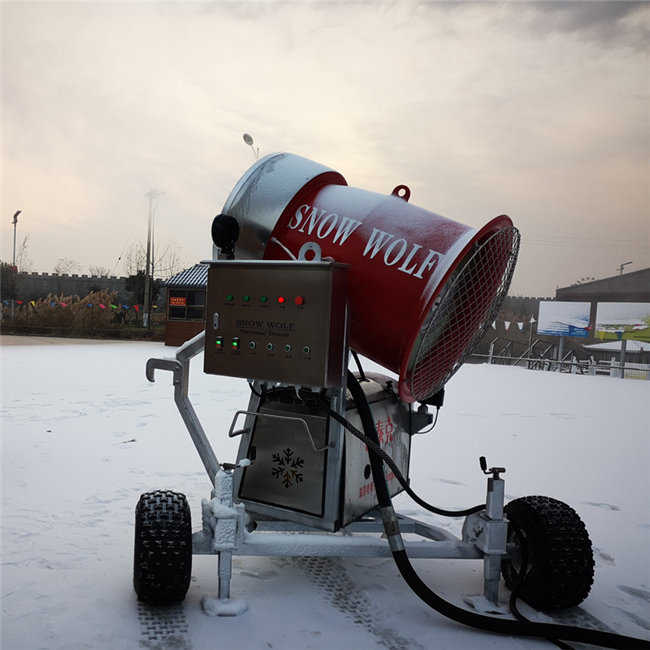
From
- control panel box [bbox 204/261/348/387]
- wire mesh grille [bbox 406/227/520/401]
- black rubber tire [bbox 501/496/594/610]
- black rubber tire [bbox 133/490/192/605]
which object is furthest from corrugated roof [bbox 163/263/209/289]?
black rubber tire [bbox 501/496/594/610]

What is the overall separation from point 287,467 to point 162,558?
66 centimetres

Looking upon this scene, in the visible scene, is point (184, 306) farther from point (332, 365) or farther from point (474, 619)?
point (474, 619)

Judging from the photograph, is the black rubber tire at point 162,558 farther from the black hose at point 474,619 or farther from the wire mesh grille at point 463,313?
the wire mesh grille at point 463,313

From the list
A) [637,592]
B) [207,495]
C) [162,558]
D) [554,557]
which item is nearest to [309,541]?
[162,558]

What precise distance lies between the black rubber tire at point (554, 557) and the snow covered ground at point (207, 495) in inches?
7.7

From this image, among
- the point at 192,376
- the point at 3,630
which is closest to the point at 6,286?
the point at 192,376

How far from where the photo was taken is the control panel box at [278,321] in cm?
231

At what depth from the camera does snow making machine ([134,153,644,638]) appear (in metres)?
2.30

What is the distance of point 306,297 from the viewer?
2332mm

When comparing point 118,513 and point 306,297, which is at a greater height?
point 306,297

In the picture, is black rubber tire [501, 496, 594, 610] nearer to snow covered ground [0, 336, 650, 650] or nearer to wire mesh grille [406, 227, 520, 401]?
snow covered ground [0, 336, 650, 650]

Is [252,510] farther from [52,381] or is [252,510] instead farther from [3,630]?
[52,381]

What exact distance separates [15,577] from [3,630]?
0.44m

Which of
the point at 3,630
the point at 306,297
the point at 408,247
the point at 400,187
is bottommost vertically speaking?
the point at 3,630
